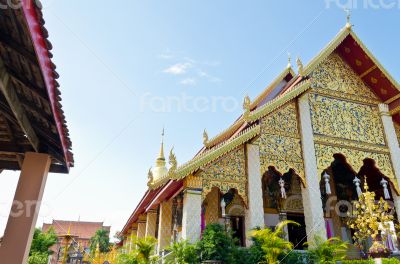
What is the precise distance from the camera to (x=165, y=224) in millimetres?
9703

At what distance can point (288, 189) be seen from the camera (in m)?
11.0

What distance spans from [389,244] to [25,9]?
10.2 meters

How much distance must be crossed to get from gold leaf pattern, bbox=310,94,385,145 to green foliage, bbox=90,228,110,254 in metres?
39.8

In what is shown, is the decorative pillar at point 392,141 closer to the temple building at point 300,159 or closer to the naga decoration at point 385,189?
the temple building at point 300,159

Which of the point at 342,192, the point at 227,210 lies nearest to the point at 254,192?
the point at 227,210

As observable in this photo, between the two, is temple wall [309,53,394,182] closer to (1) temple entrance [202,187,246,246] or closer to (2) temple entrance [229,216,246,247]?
(1) temple entrance [202,187,246,246]

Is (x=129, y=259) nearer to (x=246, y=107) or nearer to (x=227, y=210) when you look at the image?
(x=227, y=210)

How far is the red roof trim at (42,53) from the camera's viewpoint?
2072 mm

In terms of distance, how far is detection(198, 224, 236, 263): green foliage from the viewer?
655cm

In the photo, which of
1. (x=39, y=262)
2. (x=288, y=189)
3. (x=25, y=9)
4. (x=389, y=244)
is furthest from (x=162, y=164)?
(x=25, y=9)

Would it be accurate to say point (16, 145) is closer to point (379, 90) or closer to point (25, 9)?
point (25, 9)

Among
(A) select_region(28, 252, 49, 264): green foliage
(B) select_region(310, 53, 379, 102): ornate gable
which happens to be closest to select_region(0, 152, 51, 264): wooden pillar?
(B) select_region(310, 53, 379, 102): ornate gable

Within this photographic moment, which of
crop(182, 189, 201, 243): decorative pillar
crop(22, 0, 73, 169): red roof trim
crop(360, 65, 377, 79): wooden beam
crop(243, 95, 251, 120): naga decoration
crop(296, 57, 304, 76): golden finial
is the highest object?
crop(360, 65, 377, 79): wooden beam

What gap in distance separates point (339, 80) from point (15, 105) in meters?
9.75
